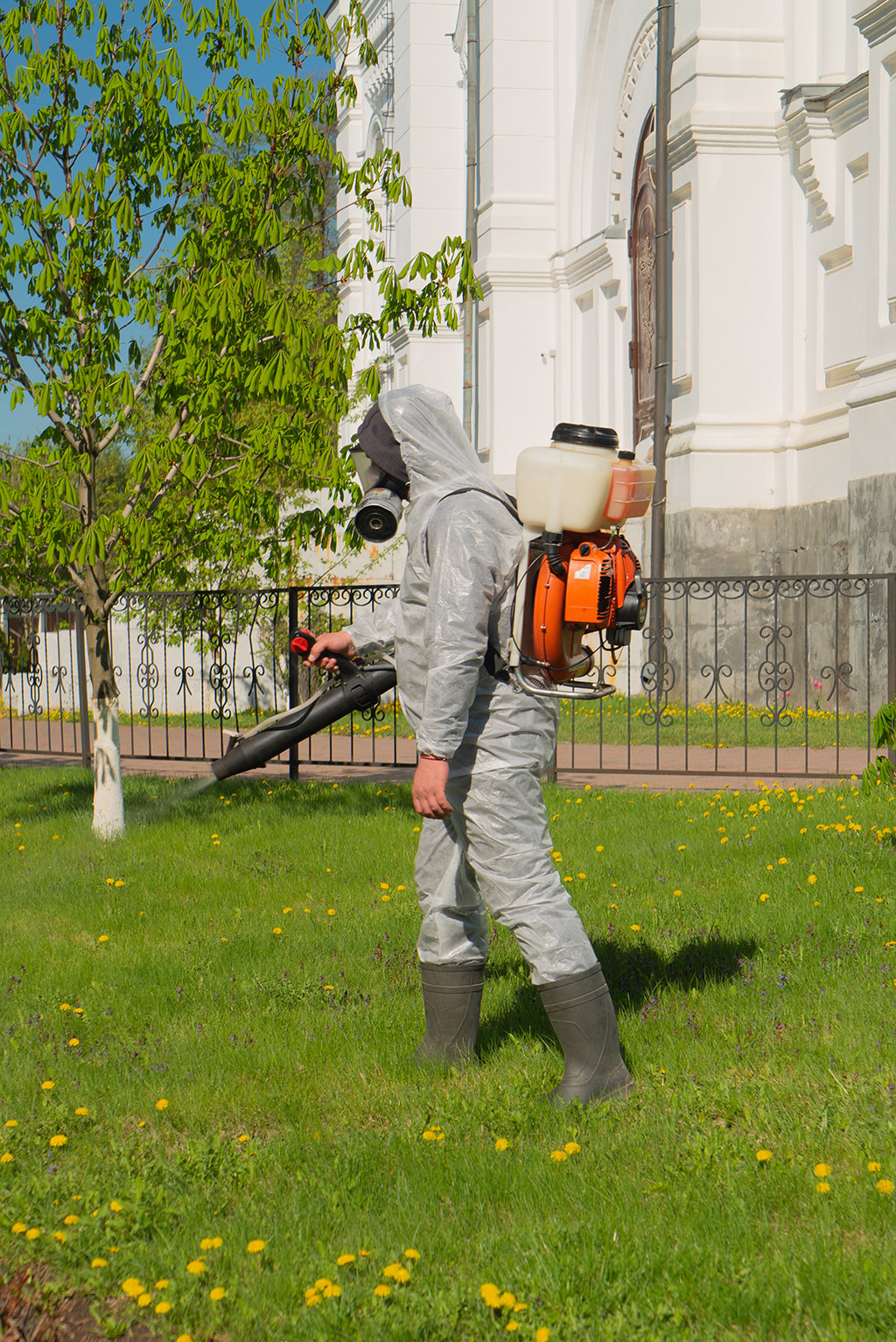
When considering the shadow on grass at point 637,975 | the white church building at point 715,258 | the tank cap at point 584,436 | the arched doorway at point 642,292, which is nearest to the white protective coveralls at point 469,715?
the tank cap at point 584,436

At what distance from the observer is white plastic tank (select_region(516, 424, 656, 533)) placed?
350 cm

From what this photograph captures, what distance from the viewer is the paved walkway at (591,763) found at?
1004 centimetres

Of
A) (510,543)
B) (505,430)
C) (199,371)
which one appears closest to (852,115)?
(505,430)

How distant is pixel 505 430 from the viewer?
22.1m

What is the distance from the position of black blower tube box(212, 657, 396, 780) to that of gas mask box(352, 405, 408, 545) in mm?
448

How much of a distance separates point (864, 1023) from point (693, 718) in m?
9.85

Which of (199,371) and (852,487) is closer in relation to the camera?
(199,371)

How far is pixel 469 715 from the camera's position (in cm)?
373

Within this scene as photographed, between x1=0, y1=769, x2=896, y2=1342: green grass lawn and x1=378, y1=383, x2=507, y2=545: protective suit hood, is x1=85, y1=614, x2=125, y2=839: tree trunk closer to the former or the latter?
x1=0, y1=769, x2=896, y2=1342: green grass lawn

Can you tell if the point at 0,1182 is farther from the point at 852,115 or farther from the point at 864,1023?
the point at 852,115

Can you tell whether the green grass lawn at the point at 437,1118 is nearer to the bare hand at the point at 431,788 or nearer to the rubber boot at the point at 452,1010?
the rubber boot at the point at 452,1010

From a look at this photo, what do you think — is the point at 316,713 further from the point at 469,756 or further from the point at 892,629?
the point at 892,629

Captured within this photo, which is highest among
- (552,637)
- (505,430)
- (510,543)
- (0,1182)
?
(505,430)

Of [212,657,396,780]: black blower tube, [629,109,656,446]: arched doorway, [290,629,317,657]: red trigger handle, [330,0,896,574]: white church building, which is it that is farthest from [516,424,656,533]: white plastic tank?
[629,109,656,446]: arched doorway
